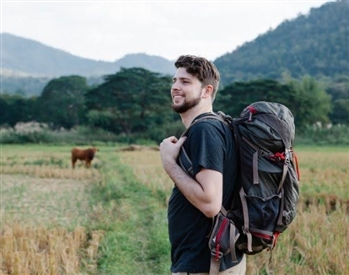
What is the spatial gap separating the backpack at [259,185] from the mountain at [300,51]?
7549cm

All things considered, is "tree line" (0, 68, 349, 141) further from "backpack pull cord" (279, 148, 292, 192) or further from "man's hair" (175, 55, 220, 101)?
"backpack pull cord" (279, 148, 292, 192)

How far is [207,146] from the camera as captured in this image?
8.11ft

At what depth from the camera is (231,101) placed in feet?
146

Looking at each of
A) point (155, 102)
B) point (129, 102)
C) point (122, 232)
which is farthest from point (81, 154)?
point (129, 102)

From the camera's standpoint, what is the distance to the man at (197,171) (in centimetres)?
247

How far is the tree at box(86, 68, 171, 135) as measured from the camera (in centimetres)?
4472

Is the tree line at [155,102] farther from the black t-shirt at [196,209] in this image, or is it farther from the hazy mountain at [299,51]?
the black t-shirt at [196,209]

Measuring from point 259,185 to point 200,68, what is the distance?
64cm

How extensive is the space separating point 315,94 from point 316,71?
34869mm

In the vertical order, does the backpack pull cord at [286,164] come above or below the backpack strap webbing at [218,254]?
above

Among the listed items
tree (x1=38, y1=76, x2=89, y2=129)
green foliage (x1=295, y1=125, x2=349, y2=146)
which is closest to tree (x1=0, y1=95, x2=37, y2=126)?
tree (x1=38, y1=76, x2=89, y2=129)

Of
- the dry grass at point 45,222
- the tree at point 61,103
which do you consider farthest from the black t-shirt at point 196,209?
the tree at point 61,103

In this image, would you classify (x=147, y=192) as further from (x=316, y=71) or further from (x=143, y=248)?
(x=316, y=71)

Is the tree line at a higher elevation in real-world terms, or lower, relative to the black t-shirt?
lower
